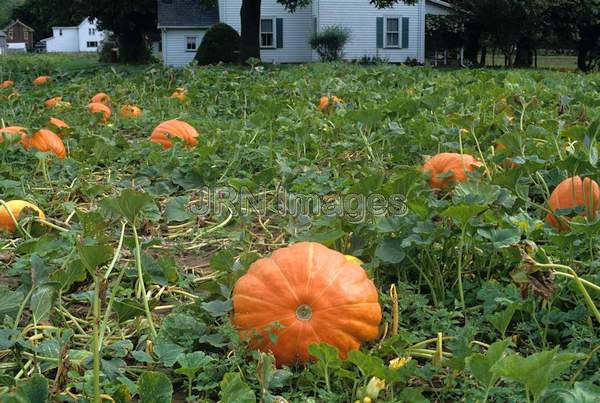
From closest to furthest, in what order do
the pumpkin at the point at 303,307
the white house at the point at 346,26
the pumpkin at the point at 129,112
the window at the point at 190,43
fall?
the pumpkin at the point at 303,307 < the pumpkin at the point at 129,112 < the white house at the point at 346,26 < the window at the point at 190,43

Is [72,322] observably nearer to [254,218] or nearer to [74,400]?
[74,400]

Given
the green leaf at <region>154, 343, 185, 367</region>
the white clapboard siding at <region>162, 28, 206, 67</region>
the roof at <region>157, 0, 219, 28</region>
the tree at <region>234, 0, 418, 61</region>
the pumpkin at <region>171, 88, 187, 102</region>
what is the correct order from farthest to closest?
1. the white clapboard siding at <region>162, 28, 206, 67</region>
2. the roof at <region>157, 0, 219, 28</region>
3. the tree at <region>234, 0, 418, 61</region>
4. the pumpkin at <region>171, 88, 187, 102</region>
5. the green leaf at <region>154, 343, 185, 367</region>

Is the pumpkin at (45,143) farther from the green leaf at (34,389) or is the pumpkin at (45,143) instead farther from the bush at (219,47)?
the bush at (219,47)

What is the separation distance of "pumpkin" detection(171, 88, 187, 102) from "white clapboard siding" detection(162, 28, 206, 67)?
26.7 m

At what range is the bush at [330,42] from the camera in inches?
1256

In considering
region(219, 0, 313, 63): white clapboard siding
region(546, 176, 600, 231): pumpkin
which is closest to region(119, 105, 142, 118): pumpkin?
region(546, 176, 600, 231): pumpkin

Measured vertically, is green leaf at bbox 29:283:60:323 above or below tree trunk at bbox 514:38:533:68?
below

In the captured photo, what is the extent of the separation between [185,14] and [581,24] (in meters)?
16.7

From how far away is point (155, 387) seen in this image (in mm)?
1779

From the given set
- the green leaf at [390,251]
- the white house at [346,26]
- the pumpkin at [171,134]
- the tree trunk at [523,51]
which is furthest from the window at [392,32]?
the green leaf at [390,251]

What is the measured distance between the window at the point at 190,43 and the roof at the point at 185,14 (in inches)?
26.6

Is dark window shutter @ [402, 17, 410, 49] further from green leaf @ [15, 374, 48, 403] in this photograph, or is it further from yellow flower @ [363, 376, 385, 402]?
green leaf @ [15, 374, 48, 403]

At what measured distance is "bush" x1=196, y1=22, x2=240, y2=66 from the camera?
25.6m

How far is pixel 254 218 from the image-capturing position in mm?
4004
